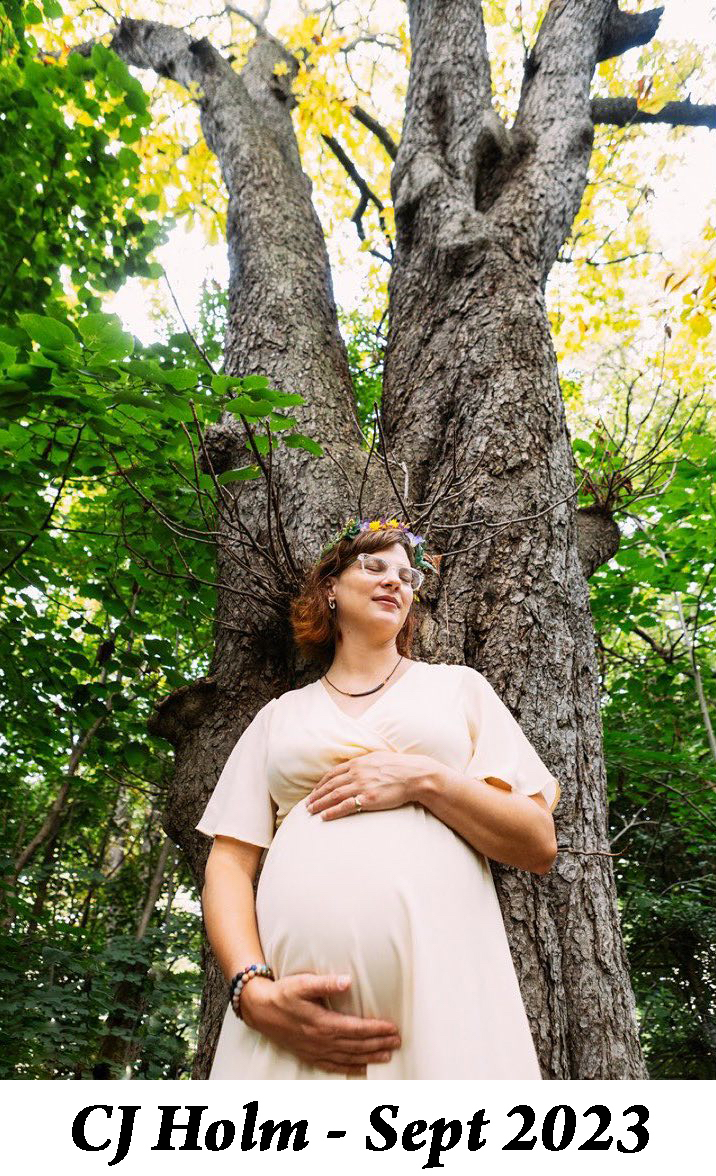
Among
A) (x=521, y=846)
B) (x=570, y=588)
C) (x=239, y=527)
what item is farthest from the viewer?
(x=570, y=588)

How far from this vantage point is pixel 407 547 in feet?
6.95

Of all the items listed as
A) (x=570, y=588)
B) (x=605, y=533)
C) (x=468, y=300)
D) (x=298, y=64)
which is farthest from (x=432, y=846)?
(x=298, y=64)

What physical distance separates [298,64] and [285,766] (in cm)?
643

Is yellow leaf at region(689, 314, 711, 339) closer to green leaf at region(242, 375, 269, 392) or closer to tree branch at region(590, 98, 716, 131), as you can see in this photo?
tree branch at region(590, 98, 716, 131)

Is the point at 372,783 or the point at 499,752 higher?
the point at 499,752

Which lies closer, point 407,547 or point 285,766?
point 285,766

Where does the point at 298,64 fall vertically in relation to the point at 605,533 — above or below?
above

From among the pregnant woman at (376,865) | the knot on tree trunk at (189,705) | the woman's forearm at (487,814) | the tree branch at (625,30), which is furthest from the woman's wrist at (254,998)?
the tree branch at (625,30)

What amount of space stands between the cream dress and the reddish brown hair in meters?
0.34

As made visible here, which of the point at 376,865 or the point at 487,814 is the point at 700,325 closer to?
the point at 487,814

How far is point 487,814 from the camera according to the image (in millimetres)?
1538

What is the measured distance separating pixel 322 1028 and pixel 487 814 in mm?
530

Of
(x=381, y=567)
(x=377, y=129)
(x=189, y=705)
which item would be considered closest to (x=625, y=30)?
(x=377, y=129)

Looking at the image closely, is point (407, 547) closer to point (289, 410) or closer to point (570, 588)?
point (570, 588)
